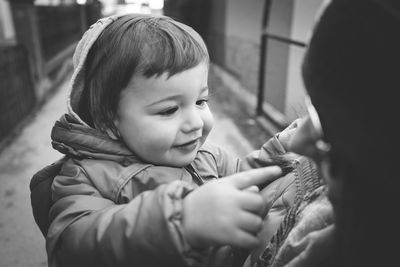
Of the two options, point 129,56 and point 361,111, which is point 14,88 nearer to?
point 129,56

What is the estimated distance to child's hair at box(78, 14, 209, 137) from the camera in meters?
1.01

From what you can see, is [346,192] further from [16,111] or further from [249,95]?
[249,95]

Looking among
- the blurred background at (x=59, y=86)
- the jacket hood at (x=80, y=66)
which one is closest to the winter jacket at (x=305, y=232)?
the blurred background at (x=59, y=86)

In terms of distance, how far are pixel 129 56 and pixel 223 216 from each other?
563 millimetres

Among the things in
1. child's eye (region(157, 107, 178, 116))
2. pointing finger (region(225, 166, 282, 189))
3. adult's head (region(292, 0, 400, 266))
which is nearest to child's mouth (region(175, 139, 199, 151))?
child's eye (region(157, 107, 178, 116))

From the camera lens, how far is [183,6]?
9.61 m

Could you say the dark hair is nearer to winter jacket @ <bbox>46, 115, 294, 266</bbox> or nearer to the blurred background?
winter jacket @ <bbox>46, 115, 294, 266</bbox>

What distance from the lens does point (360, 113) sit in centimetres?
44

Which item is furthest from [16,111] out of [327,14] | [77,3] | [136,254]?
[77,3]

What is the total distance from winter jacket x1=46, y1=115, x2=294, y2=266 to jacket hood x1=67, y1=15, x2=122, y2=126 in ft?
0.18

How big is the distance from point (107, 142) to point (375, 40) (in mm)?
844

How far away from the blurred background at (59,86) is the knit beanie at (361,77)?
59 centimetres

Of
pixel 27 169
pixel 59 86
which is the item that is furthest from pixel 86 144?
pixel 59 86

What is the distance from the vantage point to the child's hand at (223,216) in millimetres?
661
